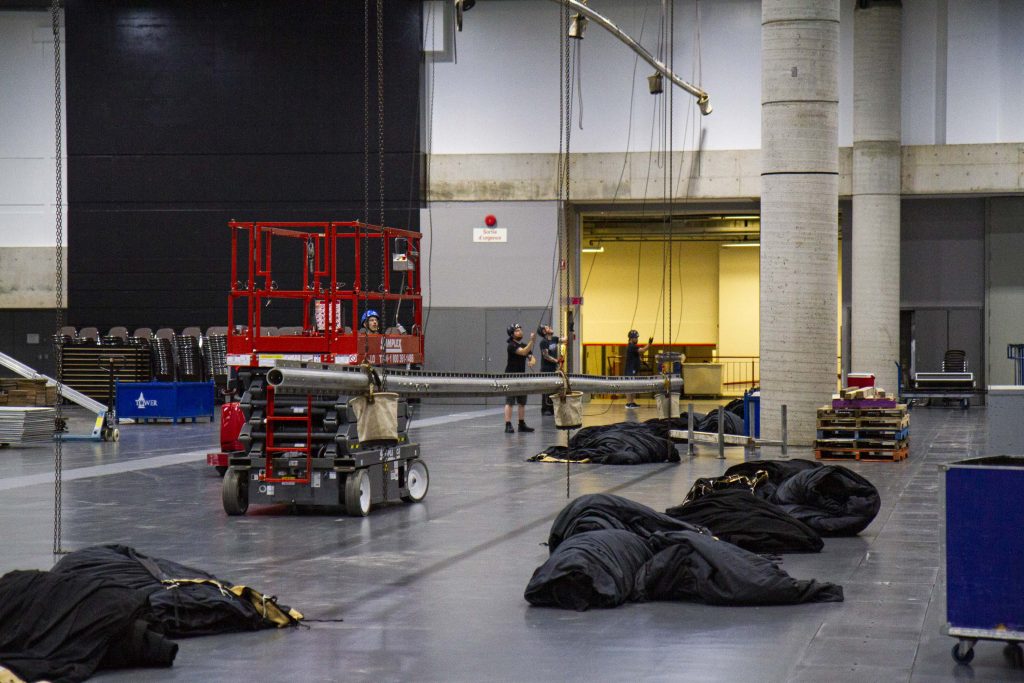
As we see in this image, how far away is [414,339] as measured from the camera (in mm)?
16328

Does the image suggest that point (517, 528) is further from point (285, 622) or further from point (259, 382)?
point (285, 622)

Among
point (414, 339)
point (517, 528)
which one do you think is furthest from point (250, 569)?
point (414, 339)

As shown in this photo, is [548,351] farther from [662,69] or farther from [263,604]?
[263,604]

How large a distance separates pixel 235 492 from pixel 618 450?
716cm

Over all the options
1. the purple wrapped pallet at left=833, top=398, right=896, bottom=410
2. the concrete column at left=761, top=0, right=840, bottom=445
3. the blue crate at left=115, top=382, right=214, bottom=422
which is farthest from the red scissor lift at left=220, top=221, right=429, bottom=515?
the blue crate at left=115, top=382, right=214, bottom=422

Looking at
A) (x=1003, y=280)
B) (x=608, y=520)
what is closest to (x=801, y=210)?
(x=608, y=520)

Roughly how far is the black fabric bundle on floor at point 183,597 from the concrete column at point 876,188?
90.4ft

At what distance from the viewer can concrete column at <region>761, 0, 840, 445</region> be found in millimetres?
20266

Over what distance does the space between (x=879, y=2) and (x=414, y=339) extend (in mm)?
22077

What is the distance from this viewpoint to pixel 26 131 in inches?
1406

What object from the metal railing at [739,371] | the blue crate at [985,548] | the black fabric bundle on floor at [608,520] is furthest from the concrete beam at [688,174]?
the blue crate at [985,548]

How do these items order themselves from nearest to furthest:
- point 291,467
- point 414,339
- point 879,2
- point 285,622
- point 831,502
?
point 285,622 < point 831,502 < point 291,467 < point 414,339 < point 879,2

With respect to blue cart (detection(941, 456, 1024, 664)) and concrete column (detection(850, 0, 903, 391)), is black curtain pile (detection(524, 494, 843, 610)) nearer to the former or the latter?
blue cart (detection(941, 456, 1024, 664))

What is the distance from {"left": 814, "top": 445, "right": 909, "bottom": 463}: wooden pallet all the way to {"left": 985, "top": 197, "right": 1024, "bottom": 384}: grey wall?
17.2 m
